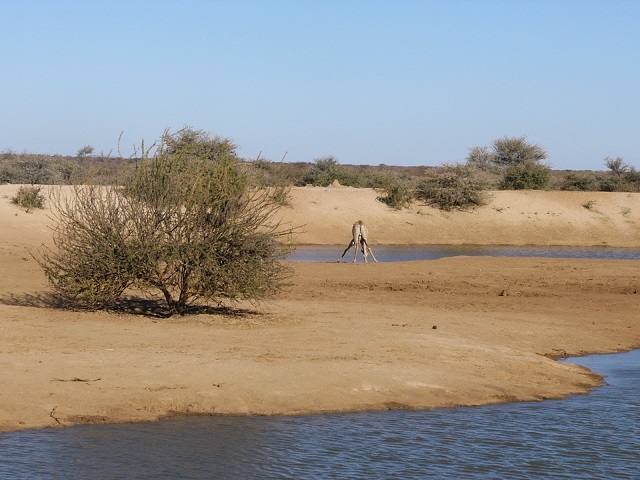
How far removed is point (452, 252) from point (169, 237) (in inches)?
978

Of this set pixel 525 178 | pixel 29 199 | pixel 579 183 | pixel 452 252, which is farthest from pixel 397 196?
pixel 29 199

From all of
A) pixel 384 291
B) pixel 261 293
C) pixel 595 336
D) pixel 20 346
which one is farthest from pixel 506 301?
pixel 20 346

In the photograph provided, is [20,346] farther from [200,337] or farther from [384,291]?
[384,291]

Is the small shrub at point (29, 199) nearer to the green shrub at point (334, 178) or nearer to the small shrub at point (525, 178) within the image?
the green shrub at point (334, 178)

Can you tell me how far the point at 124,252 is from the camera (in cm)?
1519

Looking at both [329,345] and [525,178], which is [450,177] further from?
[329,345]

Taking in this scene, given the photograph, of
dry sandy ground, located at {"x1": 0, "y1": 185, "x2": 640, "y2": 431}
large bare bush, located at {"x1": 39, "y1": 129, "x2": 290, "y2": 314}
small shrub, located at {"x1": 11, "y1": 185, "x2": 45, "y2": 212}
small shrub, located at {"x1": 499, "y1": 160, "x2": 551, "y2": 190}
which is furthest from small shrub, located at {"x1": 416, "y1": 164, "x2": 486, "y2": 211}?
large bare bush, located at {"x1": 39, "y1": 129, "x2": 290, "y2": 314}

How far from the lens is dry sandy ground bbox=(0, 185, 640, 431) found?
35.8 feet

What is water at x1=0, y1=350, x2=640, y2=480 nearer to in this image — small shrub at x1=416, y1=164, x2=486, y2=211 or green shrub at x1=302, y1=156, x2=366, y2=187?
small shrub at x1=416, y1=164, x2=486, y2=211

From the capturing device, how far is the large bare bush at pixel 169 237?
601 inches

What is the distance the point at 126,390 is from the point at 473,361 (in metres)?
5.05

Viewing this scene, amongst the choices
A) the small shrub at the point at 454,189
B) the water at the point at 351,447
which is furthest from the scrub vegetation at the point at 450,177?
the water at the point at 351,447

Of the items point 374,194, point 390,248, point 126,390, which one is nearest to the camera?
point 126,390

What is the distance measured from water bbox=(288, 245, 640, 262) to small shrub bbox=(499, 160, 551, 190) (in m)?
14.3
